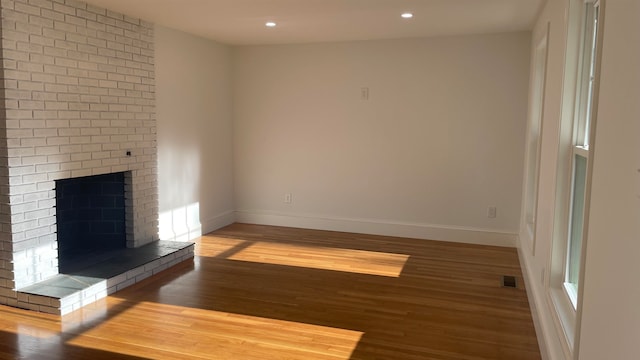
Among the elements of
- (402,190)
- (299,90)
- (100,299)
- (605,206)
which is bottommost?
(100,299)

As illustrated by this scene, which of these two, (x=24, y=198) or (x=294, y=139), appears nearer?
(x=24, y=198)

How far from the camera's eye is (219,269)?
441 cm

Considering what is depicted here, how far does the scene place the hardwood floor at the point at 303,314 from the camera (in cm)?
288

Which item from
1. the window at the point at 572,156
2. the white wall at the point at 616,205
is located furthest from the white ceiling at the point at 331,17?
the white wall at the point at 616,205

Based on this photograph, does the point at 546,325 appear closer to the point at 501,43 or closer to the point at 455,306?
the point at 455,306

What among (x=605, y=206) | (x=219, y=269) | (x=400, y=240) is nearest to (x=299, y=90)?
(x=400, y=240)

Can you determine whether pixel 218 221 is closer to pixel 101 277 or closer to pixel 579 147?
pixel 101 277

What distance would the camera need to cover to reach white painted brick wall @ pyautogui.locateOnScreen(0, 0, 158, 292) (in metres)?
3.38

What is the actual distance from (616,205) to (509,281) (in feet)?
9.48

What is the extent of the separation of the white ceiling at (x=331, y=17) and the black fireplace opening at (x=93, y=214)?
1538 millimetres

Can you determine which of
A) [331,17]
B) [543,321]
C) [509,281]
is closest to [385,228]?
[509,281]

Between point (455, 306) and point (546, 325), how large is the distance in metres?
0.87

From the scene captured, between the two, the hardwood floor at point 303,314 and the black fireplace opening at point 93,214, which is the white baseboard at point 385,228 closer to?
the hardwood floor at point 303,314

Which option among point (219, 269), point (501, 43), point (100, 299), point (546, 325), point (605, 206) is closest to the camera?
point (605, 206)
